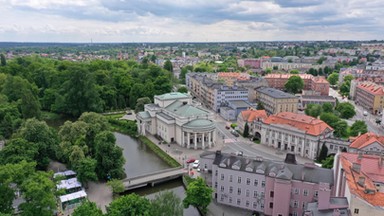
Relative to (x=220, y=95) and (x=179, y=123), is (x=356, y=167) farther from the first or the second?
(x=220, y=95)

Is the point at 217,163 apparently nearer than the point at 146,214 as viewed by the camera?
No

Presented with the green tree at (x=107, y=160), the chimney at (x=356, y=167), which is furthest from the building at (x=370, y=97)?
the green tree at (x=107, y=160)

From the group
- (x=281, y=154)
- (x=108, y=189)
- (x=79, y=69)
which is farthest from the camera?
(x=79, y=69)

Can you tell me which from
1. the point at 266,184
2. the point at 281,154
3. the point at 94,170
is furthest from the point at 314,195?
the point at 94,170

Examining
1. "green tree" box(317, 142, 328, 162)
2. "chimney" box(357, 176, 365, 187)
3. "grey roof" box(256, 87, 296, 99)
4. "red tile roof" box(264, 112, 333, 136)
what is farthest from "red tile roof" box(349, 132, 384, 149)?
"grey roof" box(256, 87, 296, 99)

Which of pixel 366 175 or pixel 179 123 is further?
pixel 179 123

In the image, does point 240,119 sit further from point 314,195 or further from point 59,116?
point 59,116

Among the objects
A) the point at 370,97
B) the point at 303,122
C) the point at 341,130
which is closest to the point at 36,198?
the point at 303,122
